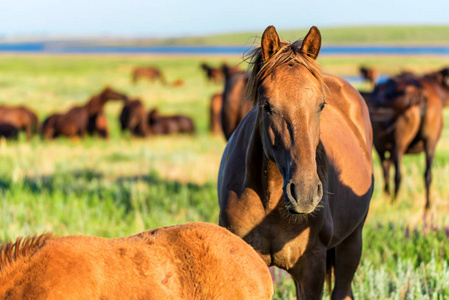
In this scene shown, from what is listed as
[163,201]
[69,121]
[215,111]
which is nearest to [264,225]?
[163,201]

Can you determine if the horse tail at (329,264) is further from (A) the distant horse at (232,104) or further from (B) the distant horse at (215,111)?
(B) the distant horse at (215,111)

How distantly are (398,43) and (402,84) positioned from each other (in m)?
151

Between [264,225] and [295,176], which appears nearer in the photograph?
[295,176]

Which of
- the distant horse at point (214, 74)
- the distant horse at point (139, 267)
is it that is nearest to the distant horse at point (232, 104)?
the distant horse at point (139, 267)

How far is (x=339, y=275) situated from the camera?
382 cm

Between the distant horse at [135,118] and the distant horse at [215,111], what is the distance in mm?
2092

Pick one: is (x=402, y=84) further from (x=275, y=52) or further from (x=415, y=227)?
(x=275, y=52)

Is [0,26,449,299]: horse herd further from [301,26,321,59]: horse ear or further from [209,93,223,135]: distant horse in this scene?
[209,93,223,135]: distant horse

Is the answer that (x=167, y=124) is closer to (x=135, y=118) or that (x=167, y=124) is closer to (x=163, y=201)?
(x=135, y=118)

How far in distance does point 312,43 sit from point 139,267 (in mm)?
1712

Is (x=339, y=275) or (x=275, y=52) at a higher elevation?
(x=275, y=52)

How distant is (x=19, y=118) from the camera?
1545 cm

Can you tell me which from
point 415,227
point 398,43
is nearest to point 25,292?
point 415,227

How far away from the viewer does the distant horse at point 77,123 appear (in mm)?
15188
